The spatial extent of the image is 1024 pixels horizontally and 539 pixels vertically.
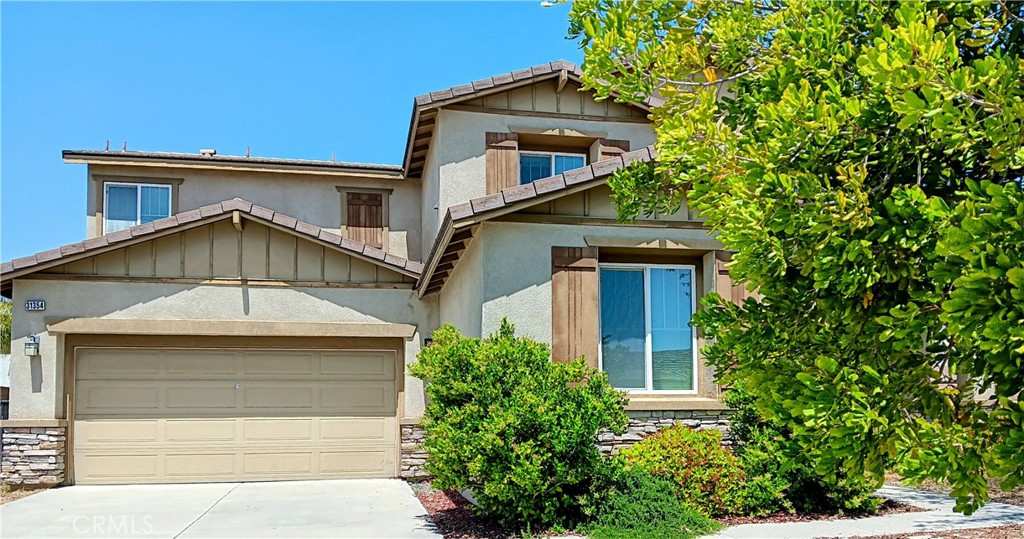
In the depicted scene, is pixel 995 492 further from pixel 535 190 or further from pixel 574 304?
pixel 535 190

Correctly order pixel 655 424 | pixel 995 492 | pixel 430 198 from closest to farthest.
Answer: pixel 655 424 < pixel 995 492 < pixel 430 198

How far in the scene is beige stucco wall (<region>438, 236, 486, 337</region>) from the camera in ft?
34.3

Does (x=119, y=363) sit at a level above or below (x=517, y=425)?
above

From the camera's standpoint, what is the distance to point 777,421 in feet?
14.0

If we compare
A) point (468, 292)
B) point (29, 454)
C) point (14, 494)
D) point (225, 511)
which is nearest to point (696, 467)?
point (468, 292)

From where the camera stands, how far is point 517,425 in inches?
326

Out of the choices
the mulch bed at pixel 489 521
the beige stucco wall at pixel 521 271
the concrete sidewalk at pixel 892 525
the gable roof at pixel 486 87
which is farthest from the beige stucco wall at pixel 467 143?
the concrete sidewalk at pixel 892 525

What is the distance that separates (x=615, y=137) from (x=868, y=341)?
11.1 meters

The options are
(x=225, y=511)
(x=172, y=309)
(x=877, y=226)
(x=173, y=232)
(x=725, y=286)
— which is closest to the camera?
(x=877, y=226)

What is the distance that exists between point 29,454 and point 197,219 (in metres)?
4.56

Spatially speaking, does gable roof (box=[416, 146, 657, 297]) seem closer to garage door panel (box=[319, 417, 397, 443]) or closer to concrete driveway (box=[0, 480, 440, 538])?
concrete driveway (box=[0, 480, 440, 538])

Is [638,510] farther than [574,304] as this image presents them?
No

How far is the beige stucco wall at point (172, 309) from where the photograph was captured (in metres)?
13.5
